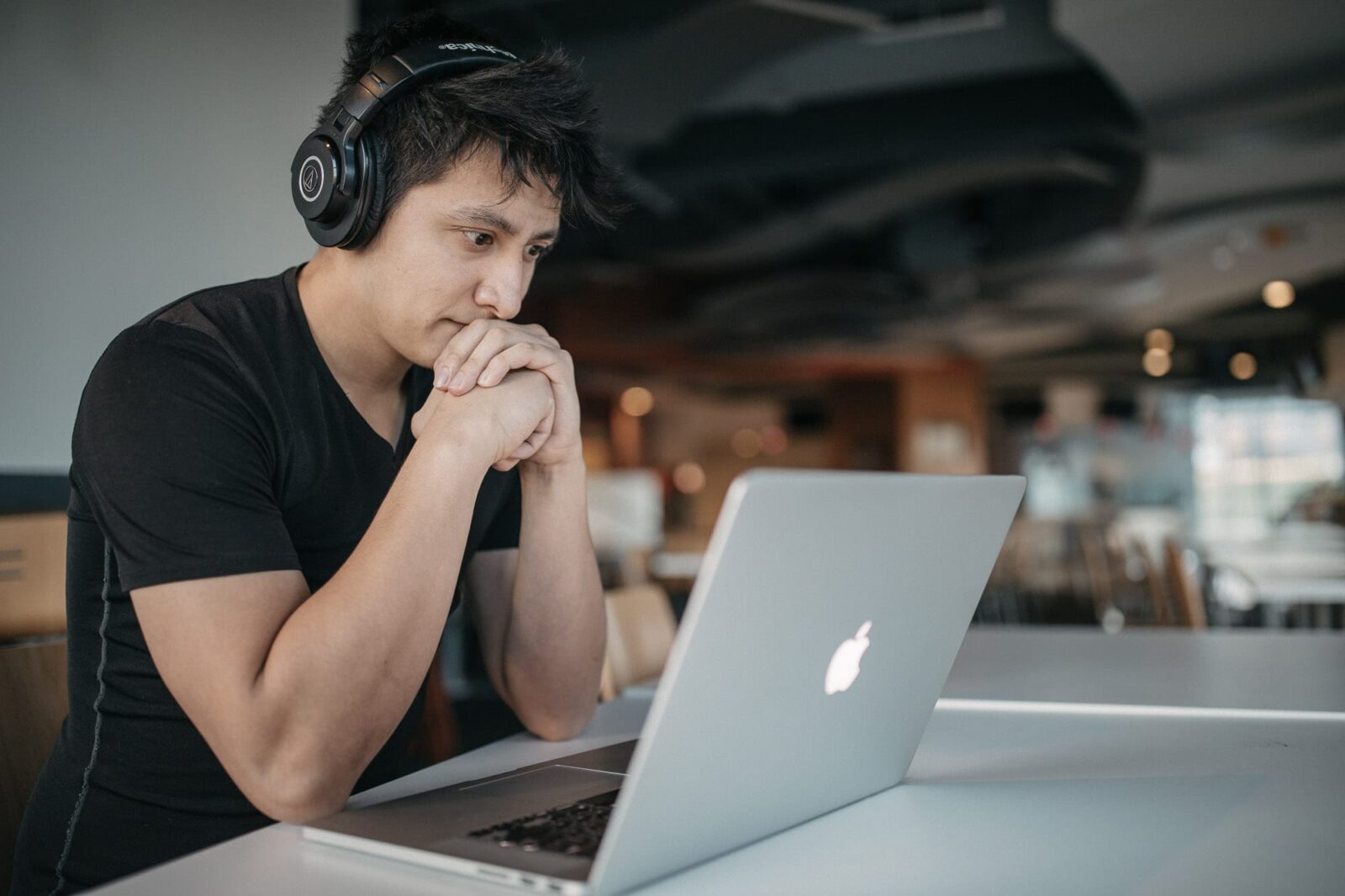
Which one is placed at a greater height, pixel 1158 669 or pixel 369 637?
pixel 369 637

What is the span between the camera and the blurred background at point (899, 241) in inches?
108

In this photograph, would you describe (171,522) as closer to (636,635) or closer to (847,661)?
(847,661)

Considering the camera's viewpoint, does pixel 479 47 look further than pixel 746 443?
No

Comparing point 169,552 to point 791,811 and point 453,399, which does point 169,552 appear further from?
point 791,811

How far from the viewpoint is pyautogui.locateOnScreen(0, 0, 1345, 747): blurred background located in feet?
8.98

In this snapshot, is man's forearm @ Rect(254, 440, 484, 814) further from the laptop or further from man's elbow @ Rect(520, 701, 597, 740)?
man's elbow @ Rect(520, 701, 597, 740)

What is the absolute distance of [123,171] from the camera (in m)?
2.76

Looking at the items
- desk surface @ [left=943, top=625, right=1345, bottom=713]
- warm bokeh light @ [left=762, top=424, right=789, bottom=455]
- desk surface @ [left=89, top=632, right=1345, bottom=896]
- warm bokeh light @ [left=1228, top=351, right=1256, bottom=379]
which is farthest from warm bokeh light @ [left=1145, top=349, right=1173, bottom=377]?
desk surface @ [left=89, top=632, right=1345, bottom=896]

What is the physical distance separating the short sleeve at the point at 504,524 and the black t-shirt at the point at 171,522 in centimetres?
22

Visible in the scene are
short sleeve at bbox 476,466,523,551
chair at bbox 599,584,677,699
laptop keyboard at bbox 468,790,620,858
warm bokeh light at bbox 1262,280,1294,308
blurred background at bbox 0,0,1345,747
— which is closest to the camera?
laptop keyboard at bbox 468,790,620,858

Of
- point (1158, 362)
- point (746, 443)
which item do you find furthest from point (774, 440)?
point (1158, 362)

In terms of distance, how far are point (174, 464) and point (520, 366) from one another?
0.36m

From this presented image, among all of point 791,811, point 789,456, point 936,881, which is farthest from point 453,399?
→ point 789,456

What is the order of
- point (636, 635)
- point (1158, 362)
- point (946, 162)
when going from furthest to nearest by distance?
1. point (1158, 362)
2. point (946, 162)
3. point (636, 635)
